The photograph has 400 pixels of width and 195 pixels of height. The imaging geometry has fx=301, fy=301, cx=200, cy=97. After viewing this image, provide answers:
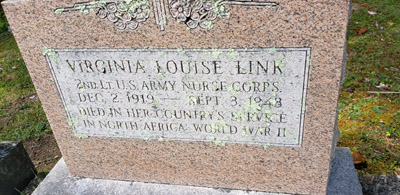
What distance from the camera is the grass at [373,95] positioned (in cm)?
302

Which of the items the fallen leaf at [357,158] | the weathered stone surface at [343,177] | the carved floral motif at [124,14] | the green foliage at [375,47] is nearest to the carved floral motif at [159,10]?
Answer: the carved floral motif at [124,14]

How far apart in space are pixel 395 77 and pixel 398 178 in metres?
2.04

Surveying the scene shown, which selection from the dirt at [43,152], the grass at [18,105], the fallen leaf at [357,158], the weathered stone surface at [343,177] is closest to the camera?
the weathered stone surface at [343,177]

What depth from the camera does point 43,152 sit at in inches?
146

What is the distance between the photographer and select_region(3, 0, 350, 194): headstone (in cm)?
175

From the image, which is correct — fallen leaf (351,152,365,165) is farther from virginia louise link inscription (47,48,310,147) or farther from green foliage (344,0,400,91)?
green foliage (344,0,400,91)

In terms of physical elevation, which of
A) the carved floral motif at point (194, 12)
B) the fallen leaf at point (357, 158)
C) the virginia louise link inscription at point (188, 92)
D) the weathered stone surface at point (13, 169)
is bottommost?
the fallen leaf at point (357, 158)

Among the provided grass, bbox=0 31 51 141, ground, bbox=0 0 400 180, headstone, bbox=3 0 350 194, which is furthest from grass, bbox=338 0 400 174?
grass, bbox=0 31 51 141

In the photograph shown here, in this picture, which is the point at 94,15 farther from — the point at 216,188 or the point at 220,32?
the point at 216,188

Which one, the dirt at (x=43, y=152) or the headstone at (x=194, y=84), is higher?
the headstone at (x=194, y=84)

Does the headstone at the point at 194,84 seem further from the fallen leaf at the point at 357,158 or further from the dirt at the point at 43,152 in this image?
the dirt at the point at 43,152

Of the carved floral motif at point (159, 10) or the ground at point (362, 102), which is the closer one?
the carved floral motif at point (159, 10)

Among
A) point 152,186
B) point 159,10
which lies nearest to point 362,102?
point 152,186

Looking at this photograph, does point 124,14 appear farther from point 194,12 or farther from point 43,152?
point 43,152
